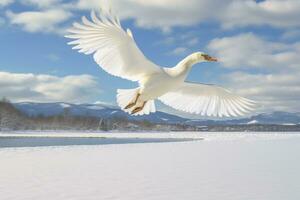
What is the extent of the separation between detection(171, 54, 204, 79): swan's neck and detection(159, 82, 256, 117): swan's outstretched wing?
1.88 meters

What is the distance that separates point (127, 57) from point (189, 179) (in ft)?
21.7

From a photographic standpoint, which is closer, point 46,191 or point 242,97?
point 242,97

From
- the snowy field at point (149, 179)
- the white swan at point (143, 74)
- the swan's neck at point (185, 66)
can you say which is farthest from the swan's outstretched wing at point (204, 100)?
the snowy field at point (149, 179)

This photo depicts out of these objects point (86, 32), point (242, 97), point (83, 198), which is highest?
point (86, 32)

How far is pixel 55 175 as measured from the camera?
1265 cm

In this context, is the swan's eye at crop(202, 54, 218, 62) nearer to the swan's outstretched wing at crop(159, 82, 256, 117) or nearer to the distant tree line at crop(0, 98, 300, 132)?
the swan's outstretched wing at crop(159, 82, 256, 117)

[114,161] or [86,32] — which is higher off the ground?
[86,32]

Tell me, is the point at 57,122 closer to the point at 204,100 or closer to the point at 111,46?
the point at 204,100

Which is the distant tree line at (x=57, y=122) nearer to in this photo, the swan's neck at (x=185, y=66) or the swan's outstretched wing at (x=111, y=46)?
the swan's outstretched wing at (x=111, y=46)

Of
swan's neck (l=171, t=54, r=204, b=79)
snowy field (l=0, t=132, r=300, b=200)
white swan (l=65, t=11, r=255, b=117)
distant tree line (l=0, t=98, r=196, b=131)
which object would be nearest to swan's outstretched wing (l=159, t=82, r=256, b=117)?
white swan (l=65, t=11, r=255, b=117)

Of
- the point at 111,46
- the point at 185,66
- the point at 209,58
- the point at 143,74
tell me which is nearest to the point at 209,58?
the point at 209,58

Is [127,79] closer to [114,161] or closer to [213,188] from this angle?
[213,188]

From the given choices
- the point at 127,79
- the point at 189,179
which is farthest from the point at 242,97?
the point at 189,179

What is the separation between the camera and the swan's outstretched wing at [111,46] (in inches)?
197
